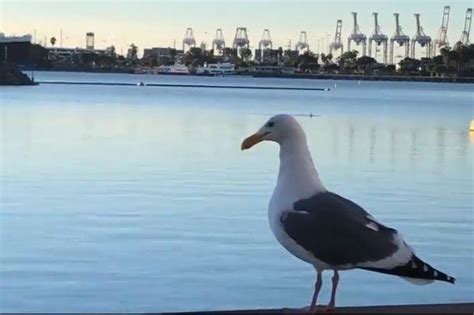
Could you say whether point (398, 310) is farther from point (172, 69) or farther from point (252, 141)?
point (172, 69)

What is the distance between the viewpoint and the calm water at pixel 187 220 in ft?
25.3

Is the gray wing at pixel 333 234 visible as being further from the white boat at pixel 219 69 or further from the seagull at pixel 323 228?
the white boat at pixel 219 69

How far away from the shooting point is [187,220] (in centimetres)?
1093

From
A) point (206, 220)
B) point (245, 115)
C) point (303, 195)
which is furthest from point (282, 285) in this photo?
point (245, 115)

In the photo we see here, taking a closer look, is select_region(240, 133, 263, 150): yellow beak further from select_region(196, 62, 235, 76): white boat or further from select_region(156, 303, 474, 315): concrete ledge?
select_region(196, 62, 235, 76): white boat

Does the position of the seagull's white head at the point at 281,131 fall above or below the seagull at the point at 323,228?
above

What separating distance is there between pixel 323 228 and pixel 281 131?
0.38 meters

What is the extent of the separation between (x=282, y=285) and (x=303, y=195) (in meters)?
4.23

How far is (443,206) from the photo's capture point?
12.8 meters

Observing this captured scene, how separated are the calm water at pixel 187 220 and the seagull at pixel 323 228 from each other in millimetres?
3469

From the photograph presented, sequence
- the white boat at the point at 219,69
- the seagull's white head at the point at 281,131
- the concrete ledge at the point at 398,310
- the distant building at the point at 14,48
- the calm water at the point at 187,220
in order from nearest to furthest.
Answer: the concrete ledge at the point at 398,310 → the seagull's white head at the point at 281,131 → the calm water at the point at 187,220 → the distant building at the point at 14,48 → the white boat at the point at 219,69

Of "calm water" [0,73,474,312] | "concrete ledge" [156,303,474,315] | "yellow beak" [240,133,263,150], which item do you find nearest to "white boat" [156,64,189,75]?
"calm water" [0,73,474,312]

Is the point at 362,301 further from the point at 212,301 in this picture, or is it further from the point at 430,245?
the point at 430,245

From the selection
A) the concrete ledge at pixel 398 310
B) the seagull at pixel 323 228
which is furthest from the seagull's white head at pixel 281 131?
the concrete ledge at pixel 398 310
